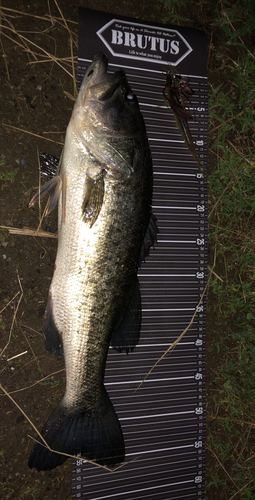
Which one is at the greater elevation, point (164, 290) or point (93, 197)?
point (93, 197)

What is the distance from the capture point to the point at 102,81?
81.9 inches

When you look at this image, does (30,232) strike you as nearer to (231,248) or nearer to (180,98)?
(180,98)

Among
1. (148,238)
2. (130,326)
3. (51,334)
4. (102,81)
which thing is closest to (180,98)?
(102,81)

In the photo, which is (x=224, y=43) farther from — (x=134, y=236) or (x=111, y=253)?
(x=111, y=253)

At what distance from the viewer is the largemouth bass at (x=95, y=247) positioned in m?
2.02

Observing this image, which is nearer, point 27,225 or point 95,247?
point 95,247

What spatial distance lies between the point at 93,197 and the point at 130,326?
1014mm

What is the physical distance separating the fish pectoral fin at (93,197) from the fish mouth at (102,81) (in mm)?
560

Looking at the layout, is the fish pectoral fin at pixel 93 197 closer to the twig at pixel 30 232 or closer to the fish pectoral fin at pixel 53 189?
the fish pectoral fin at pixel 53 189

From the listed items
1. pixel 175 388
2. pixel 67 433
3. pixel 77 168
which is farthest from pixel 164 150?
pixel 67 433

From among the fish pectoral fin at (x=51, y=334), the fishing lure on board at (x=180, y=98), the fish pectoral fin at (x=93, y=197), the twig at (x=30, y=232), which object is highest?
the fishing lure on board at (x=180, y=98)

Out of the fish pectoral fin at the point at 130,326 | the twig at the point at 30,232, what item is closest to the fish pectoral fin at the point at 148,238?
the fish pectoral fin at the point at 130,326

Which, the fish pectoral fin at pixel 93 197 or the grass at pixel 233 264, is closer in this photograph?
the fish pectoral fin at pixel 93 197

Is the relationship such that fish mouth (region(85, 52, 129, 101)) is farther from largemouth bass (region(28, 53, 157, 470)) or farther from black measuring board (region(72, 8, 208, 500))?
black measuring board (region(72, 8, 208, 500))
